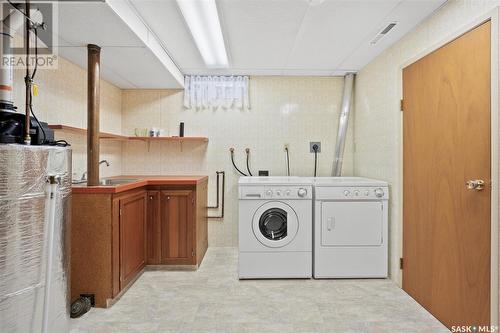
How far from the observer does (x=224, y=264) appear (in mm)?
3148

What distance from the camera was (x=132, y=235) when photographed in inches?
99.4

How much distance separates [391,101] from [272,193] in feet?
4.72

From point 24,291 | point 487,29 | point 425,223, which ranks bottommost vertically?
point 24,291

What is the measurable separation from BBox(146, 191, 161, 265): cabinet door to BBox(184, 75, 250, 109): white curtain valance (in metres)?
1.44

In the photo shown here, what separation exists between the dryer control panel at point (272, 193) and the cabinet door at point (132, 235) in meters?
0.97

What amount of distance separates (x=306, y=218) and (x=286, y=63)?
5.87ft

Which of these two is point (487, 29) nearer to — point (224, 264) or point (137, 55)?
point (137, 55)

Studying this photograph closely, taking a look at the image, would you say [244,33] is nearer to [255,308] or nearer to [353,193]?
[353,193]

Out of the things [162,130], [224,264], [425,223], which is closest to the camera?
[425,223]

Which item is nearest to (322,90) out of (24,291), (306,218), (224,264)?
(306,218)

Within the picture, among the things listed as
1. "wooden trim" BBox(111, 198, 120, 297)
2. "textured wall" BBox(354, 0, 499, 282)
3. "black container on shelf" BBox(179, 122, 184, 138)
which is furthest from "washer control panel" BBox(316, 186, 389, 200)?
"black container on shelf" BBox(179, 122, 184, 138)

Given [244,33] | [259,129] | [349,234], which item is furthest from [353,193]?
[244,33]

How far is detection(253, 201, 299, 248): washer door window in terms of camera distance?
8.87 ft

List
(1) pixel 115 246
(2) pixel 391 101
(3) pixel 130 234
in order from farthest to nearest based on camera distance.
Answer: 1. (2) pixel 391 101
2. (3) pixel 130 234
3. (1) pixel 115 246
